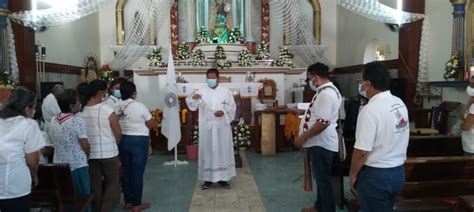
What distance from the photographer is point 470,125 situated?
3.77 m

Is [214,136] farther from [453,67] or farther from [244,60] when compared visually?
[244,60]

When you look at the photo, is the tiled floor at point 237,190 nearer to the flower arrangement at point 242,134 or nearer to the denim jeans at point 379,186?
the flower arrangement at point 242,134

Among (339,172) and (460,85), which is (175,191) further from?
(460,85)

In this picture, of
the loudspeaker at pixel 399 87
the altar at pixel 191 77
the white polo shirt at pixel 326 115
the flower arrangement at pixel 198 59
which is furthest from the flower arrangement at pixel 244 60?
the white polo shirt at pixel 326 115

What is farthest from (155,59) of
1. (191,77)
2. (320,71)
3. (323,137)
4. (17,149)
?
(17,149)

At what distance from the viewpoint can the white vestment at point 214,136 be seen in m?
5.07

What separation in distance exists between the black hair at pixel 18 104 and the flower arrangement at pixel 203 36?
30.8 ft

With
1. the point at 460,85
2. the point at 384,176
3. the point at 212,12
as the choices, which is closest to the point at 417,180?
the point at 384,176

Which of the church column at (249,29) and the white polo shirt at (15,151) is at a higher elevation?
the church column at (249,29)

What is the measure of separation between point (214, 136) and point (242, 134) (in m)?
2.41

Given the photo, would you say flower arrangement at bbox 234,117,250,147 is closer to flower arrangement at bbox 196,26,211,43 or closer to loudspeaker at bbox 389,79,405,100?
loudspeaker at bbox 389,79,405,100

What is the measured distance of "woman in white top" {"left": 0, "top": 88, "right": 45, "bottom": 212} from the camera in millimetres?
2420

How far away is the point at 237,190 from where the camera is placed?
501 centimetres

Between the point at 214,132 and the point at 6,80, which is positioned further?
the point at 6,80
